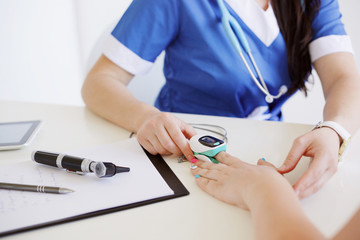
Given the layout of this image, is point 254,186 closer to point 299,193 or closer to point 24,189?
point 299,193

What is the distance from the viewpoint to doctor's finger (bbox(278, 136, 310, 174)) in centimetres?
44

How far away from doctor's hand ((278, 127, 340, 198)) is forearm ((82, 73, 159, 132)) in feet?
0.95

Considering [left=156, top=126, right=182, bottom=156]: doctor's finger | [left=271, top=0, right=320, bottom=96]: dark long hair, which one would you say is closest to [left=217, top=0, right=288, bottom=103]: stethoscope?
[left=271, top=0, right=320, bottom=96]: dark long hair

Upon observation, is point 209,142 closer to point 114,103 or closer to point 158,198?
point 158,198

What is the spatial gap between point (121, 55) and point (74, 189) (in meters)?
0.42

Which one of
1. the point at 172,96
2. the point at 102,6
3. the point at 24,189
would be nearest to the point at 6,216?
the point at 24,189

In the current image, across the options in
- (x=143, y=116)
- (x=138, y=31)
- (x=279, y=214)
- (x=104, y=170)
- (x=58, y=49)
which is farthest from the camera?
(x=58, y=49)

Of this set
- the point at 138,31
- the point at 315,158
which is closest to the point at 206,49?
the point at 138,31

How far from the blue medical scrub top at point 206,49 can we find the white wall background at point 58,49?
0.30 metres

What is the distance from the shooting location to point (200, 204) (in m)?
0.39

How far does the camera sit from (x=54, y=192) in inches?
16.1

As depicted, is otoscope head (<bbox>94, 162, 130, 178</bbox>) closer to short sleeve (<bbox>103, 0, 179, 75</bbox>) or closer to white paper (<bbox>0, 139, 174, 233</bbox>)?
white paper (<bbox>0, 139, 174, 233</bbox>)

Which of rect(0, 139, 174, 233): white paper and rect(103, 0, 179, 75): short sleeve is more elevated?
rect(103, 0, 179, 75): short sleeve

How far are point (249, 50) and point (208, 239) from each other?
1.77 ft
